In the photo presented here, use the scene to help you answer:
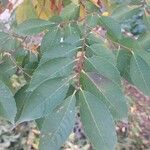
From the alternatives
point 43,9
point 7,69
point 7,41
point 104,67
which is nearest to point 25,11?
point 43,9

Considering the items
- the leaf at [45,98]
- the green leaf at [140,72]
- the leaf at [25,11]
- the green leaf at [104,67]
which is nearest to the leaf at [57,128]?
the leaf at [45,98]

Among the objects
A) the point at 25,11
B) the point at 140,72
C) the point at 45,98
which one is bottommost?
the point at 140,72

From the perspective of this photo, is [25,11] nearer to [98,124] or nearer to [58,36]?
[58,36]

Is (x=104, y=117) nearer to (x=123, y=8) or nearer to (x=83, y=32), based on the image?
(x=83, y=32)

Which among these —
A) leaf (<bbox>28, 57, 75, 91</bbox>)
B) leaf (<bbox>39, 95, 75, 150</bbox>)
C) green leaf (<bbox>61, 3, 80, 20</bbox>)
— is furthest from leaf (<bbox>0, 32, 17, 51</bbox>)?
leaf (<bbox>39, 95, 75, 150</bbox>)

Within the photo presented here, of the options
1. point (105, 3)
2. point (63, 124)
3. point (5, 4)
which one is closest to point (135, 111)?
point (105, 3)

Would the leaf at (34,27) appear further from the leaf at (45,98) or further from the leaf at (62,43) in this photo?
the leaf at (45,98)
